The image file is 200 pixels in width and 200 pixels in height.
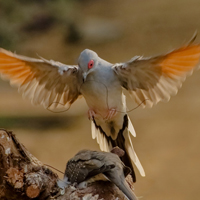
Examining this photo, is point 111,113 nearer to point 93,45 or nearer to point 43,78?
point 43,78

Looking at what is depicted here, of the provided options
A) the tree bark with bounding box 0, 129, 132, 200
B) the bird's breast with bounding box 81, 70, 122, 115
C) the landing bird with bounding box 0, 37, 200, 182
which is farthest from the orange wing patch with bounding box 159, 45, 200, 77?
the tree bark with bounding box 0, 129, 132, 200

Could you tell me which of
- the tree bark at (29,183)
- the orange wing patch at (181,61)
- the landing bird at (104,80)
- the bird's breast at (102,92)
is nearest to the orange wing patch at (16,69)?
the landing bird at (104,80)

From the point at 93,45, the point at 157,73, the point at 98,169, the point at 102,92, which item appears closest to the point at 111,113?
the point at 102,92

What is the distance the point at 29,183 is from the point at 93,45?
1492 millimetres

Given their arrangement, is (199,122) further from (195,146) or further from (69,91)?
(69,91)

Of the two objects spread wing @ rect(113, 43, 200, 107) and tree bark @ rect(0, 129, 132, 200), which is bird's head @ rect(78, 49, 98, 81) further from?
tree bark @ rect(0, 129, 132, 200)

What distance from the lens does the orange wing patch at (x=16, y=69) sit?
49.6 inches

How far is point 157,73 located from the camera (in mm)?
1263

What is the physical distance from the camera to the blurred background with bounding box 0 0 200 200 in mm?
2305

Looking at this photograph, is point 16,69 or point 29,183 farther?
point 16,69

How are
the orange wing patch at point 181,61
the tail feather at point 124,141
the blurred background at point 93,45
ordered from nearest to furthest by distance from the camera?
the orange wing patch at point 181,61
the tail feather at point 124,141
the blurred background at point 93,45

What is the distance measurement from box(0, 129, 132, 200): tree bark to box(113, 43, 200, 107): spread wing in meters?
0.36

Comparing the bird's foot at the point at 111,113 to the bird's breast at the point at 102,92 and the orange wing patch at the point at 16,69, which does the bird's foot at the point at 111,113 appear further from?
the orange wing patch at the point at 16,69

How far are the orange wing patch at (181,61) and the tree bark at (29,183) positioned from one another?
388 millimetres
